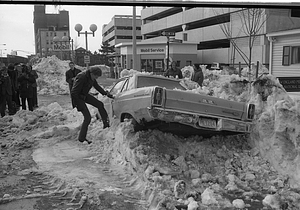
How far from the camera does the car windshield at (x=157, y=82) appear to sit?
477 centimetres

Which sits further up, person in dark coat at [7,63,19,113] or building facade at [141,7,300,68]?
building facade at [141,7,300,68]

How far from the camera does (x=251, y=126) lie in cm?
478

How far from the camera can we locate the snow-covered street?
11.9ft

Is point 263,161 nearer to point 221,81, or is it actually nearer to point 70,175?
point 221,81

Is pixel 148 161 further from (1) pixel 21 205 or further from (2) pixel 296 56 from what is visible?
(2) pixel 296 56

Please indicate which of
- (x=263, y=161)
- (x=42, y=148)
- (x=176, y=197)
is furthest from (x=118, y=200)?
(x=263, y=161)

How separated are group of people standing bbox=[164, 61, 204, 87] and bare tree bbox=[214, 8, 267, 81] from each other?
684 millimetres

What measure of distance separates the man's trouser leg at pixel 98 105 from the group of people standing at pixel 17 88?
99 centimetres

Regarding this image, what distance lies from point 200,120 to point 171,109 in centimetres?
43

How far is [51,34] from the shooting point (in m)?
4.13

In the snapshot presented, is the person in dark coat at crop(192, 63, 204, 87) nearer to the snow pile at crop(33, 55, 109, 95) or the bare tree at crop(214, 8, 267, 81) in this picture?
the bare tree at crop(214, 8, 267, 81)

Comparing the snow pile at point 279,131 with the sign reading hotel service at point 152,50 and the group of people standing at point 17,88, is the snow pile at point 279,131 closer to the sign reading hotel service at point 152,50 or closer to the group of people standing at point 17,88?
the sign reading hotel service at point 152,50

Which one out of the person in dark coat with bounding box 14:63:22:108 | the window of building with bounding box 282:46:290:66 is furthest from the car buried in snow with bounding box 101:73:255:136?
the window of building with bounding box 282:46:290:66

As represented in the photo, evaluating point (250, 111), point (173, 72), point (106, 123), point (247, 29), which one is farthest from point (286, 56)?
point (106, 123)
